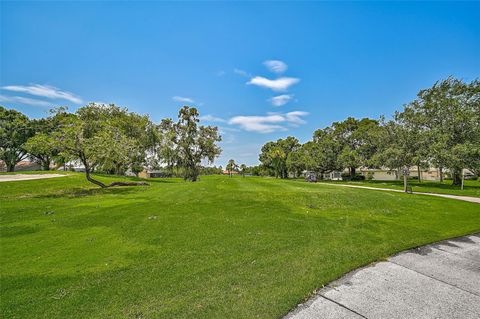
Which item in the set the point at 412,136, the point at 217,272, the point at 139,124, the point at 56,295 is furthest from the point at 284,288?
the point at 139,124

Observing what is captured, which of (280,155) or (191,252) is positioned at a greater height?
(280,155)

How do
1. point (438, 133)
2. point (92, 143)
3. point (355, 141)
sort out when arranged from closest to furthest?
point (92, 143), point (438, 133), point (355, 141)

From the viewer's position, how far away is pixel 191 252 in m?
5.77

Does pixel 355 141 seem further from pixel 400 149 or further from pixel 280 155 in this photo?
pixel 280 155

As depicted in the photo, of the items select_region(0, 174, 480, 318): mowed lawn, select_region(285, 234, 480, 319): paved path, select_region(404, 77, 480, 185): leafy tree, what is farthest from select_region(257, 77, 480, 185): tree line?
select_region(285, 234, 480, 319): paved path

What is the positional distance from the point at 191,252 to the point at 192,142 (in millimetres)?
34968

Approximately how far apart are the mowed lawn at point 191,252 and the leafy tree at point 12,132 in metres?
39.7

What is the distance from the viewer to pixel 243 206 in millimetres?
11234

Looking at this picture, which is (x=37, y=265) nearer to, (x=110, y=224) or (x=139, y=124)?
(x=110, y=224)

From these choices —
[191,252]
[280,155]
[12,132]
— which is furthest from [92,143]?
[280,155]

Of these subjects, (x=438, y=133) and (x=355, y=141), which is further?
(x=355, y=141)

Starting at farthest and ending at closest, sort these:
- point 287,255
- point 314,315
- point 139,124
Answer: point 139,124 → point 287,255 → point 314,315

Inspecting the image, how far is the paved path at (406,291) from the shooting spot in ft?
12.0

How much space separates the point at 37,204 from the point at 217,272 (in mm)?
12380
